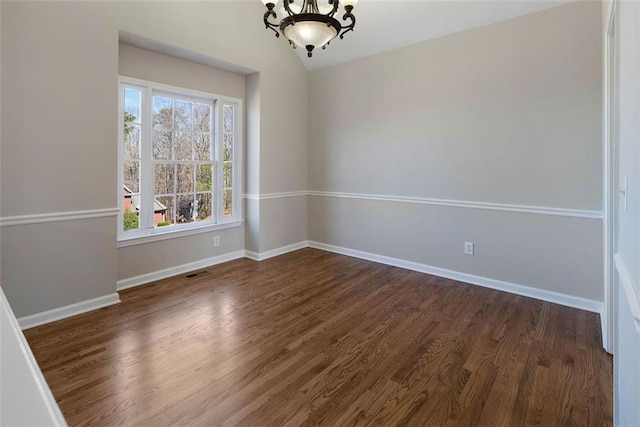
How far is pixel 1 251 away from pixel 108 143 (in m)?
1.14

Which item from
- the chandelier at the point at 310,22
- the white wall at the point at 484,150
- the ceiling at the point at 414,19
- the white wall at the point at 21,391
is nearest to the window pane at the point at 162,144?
the chandelier at the point at 310,22

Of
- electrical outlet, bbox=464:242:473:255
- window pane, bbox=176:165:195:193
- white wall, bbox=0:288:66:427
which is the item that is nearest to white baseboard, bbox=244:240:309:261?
window pane, bbox=176:165:195:193

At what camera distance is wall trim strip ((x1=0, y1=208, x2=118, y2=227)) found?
2487 mm

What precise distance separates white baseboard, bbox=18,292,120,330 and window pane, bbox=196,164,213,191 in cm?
162

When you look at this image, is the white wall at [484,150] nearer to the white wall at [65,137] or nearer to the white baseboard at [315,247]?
the white baseboard at [315,247]

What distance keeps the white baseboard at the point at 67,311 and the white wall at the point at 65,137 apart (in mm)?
49

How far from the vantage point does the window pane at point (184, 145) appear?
3.93 metres

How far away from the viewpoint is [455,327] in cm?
267

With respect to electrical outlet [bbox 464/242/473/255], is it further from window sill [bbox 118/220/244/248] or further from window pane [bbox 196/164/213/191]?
window pane [bbox 196/164/213/191]

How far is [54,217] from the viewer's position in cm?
269

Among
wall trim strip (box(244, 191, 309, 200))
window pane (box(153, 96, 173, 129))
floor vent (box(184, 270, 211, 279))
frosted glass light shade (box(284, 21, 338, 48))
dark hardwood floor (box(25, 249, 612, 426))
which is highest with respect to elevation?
frosted glass light shade (box(284, 21, 338, 48))

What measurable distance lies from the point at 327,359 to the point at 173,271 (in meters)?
2.45

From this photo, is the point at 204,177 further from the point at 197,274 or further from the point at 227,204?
the point at 197,274

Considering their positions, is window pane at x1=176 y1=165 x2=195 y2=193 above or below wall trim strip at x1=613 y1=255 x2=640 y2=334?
above
